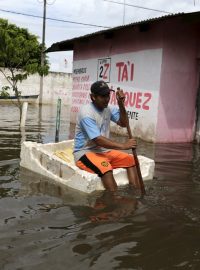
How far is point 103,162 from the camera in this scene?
18.2ft

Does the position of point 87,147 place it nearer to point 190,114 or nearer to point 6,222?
point 6,222

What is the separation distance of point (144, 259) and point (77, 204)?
5.63ft

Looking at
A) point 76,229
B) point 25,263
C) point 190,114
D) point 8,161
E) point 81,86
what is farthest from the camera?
point 81,86

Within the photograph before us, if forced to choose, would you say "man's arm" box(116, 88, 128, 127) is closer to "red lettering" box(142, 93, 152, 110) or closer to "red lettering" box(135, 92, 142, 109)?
"red lettering" box(142, 93, 152, 110)

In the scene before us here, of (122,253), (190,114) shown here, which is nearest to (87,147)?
(122,253)

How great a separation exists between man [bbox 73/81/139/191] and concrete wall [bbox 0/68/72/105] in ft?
89.9

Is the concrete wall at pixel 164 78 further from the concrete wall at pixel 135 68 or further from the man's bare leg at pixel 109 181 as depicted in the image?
the man's bare leg at pixel 109 181

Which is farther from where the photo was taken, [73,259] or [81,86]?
[81,86]

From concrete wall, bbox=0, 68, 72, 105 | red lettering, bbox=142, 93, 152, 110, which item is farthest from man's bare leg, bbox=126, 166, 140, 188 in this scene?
concrete wall, bbox=0, 68, 72, 105

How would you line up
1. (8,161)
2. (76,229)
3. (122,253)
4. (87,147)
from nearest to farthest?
(122,253) → (76,229) → (87,147) → (8,161)

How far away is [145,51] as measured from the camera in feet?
38.4

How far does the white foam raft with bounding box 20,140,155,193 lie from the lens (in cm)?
552

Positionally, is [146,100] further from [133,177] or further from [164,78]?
[133,177]

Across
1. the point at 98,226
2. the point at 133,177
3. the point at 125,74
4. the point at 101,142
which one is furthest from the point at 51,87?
the point at 98,226
